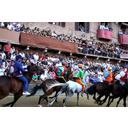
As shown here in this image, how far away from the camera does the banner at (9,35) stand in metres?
12.7

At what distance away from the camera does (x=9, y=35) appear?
1317 centimetres

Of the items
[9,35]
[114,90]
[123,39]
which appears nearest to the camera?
[114,90]

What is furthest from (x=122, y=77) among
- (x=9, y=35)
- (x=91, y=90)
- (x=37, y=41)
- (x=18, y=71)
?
(x=9, y=35)

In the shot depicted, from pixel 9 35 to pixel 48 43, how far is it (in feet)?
14.0

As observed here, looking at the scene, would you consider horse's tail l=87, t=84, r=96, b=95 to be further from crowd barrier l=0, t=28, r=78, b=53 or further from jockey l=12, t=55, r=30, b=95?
crowd barrier l=0, t=28, r=78, b=53

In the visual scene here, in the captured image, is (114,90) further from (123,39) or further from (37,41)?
(123,39)

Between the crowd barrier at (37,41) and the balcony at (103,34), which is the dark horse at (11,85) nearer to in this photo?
the crowd barrier at (37,41)

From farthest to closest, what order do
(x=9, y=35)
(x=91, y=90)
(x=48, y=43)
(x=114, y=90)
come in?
(x=48, y=43) → (x=9, y=35) → (x=91, y=90) → (x=114, y=90)

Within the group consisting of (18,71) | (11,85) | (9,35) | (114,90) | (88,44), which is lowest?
(114,90)

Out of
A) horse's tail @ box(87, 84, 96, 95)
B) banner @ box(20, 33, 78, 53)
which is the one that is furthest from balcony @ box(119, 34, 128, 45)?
horse's tail @ box(87, 84, 96, 95)

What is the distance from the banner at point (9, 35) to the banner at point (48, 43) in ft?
1.87

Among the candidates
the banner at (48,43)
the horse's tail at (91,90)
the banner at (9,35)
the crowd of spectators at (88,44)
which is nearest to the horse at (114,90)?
the horse's tail at (91,90)

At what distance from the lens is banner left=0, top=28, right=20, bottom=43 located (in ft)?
41.7

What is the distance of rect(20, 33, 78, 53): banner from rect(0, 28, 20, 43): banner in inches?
22.4
